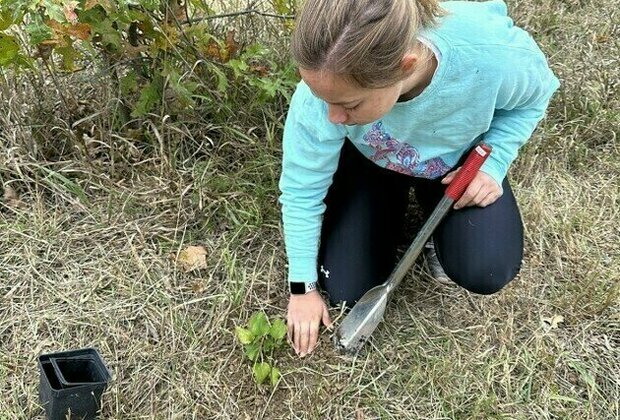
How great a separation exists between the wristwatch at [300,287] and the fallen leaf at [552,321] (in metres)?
0.64

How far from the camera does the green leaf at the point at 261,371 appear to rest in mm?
1837

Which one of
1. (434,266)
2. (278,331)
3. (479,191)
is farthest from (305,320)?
(479,191)

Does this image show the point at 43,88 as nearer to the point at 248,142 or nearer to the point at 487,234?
the point at 248,142

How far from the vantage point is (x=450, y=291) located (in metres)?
A: 2.11

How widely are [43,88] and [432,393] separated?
4.88 ft

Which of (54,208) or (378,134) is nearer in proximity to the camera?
(378,134)

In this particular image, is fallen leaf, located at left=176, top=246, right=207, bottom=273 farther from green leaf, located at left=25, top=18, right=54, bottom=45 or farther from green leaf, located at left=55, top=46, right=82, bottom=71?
green leaf, located at left=25, top=18, right=54, bottom=45

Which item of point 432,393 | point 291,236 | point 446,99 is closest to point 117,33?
point 291,236

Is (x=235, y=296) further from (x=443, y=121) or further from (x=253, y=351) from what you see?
(x=443, y=121)

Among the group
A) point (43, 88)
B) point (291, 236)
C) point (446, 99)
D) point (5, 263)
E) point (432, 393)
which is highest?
point (446, 99)

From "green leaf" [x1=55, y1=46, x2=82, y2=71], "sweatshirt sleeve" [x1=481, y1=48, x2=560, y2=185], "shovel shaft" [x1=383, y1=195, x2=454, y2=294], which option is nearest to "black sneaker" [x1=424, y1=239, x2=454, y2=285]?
"shovel shaft" [x1=383, y1=195, x2=454, y2=294]

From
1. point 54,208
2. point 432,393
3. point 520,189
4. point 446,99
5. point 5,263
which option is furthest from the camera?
point 520,189

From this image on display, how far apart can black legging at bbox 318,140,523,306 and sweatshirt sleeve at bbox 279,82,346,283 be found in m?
0.11

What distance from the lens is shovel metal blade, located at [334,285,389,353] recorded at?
1.90 meters
